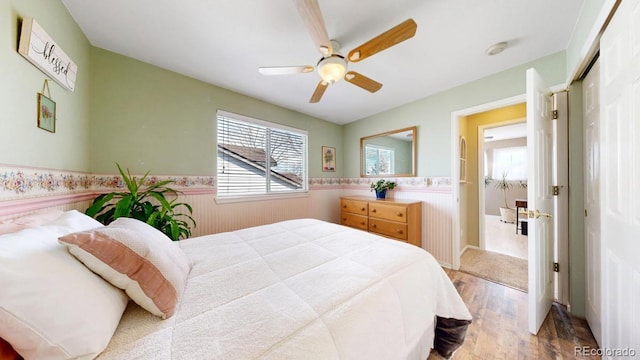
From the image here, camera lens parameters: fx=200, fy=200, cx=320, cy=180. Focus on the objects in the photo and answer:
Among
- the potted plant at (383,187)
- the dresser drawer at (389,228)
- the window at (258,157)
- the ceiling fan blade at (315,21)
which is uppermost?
the ceiling fan blade at (315,21)

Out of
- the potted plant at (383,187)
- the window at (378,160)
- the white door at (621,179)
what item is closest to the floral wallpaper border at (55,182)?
the potted plant at (383,187)

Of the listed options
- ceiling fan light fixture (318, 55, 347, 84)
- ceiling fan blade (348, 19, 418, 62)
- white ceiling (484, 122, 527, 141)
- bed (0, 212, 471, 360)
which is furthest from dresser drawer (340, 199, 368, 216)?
white ceiling (484, 122, 527, 141)

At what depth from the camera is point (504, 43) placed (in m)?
1.69

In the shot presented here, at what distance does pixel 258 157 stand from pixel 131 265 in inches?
92.3

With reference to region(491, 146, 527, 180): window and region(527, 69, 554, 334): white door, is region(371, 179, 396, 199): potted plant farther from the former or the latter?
region(491, 146, 527, 180): window

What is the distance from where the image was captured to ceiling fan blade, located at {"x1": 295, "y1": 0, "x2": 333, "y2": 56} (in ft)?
3.51

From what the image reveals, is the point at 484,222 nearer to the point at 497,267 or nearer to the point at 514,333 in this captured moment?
the point at 497,267

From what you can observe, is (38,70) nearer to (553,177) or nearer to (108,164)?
(108,164)

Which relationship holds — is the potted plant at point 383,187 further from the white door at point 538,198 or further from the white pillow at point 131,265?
the white pillow at point 131,265

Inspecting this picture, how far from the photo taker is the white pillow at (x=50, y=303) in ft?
1.48

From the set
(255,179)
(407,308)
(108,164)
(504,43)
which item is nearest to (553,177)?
(504,43)

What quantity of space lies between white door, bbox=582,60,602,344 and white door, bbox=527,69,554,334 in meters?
0.20

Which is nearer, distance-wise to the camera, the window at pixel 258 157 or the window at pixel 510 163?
the window at pixel 258 157

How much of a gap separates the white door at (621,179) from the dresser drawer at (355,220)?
2.15 meters
